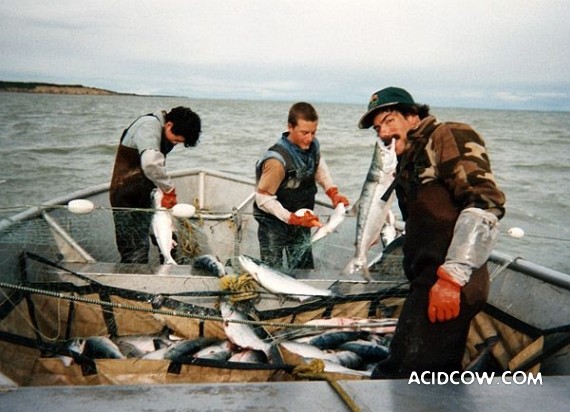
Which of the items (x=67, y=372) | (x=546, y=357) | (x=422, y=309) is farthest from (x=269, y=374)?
(x=546, y=357)

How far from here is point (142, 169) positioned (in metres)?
4.91

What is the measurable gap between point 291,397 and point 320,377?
0.60 meters

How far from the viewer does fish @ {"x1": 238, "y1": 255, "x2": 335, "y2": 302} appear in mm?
4184

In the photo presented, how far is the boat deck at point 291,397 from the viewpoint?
147cm

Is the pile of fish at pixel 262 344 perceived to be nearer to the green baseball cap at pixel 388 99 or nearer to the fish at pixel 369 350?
the fish at pixel 369 350

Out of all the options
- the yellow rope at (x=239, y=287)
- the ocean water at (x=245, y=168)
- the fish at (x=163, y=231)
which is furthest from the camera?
the ocean water at (x=245, y=168)

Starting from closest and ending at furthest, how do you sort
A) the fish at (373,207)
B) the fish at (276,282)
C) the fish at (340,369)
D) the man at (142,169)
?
the fish at (340,369) < the fish at (373,207) < the fish at (276,282) < the man at (142,169)

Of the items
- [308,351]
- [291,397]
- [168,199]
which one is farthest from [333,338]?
[168,199]

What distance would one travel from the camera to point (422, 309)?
2643 mm

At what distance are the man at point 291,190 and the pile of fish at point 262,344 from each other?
3.73 feet

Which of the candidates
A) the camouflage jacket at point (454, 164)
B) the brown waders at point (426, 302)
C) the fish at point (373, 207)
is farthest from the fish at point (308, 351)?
the camouflage jacket at point (454, 164)

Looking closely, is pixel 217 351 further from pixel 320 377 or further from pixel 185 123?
pixel 185 123

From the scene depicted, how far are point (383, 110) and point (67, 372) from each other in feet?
8.76

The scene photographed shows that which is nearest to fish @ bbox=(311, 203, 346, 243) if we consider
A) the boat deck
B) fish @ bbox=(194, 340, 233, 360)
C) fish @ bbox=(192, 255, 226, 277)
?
fish @ bbox=(192, 255, 226, 277)
